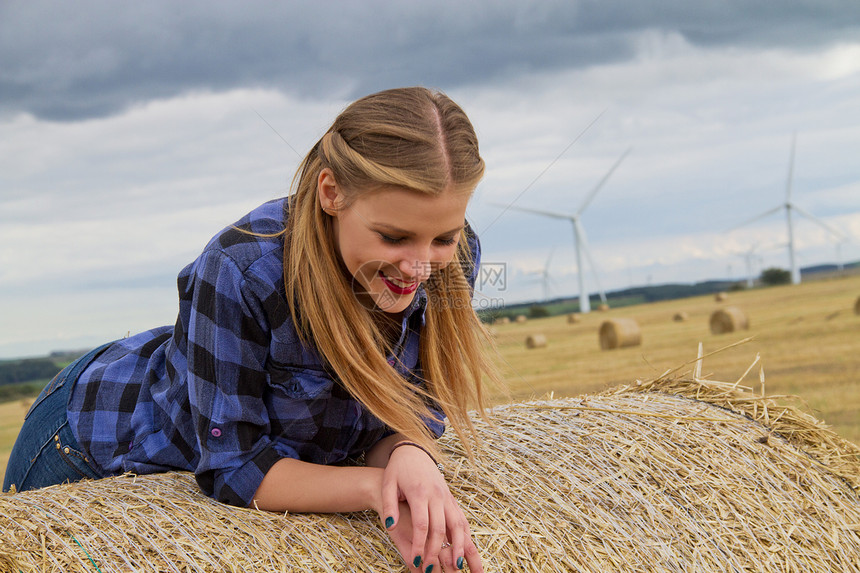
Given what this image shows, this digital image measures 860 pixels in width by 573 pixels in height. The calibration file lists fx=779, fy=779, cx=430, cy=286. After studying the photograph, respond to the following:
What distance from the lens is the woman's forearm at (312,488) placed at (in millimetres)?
2293

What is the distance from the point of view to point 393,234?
2.12m

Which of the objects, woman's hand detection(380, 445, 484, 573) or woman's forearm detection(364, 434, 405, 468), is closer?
woman's hand detection(380, 445, 484, 573)

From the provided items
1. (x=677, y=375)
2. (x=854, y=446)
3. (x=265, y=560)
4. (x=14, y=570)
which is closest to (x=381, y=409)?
(x=265, y=560)

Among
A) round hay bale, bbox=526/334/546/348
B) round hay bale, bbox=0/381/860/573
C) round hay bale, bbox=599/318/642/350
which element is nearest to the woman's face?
round hay bale, bbox=0/381/860/573

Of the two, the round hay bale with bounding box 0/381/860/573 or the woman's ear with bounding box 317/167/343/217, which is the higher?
the woman's ear with bounding box 317/167/343/217

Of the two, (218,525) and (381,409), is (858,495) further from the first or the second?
(218,525)

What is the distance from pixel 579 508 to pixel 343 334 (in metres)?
1.17

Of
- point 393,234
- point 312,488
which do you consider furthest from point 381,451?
point 393,234

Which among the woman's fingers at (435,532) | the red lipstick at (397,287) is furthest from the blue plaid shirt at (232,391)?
the woman's fingers at (435,532)

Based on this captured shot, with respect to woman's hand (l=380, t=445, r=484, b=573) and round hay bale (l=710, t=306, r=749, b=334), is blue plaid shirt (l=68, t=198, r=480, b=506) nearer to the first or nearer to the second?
woman's hand (l=380, t=445, r=484, b=573)

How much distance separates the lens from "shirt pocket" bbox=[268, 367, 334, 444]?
7.63ft

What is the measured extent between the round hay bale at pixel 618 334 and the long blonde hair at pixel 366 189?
12768 millimetres

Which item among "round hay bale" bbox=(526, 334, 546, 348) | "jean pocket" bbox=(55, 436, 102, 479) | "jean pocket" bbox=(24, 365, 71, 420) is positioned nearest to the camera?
"jean pocket" bbox=(55, 436, 102, 479)

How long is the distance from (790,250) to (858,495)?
2985 centimetres
